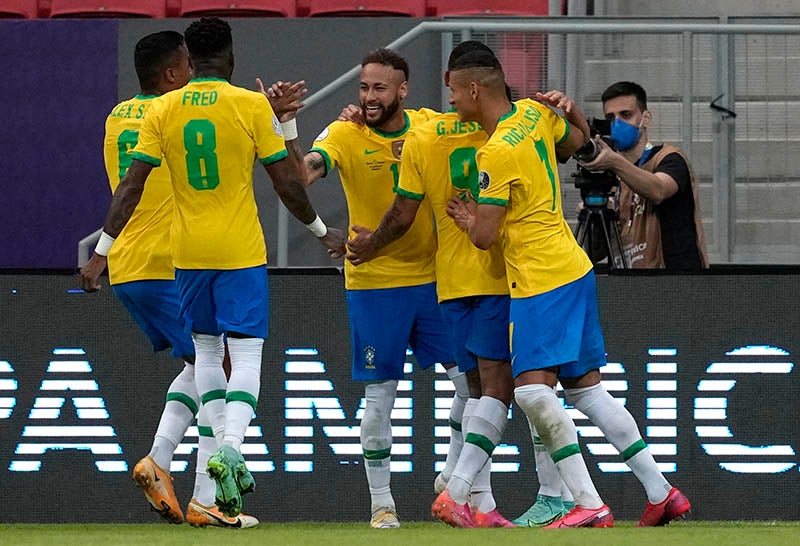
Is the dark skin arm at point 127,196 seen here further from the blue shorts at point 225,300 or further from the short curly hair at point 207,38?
the short curly hair at point 207,38

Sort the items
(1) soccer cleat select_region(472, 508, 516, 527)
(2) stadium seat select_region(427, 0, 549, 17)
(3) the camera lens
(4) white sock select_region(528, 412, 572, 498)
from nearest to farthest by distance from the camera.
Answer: (1) soccer cleat select_region(472, 508, 516, 527), (4) white sock select_region(528, 412, 572, 498), (3) the camera lens, (2) stadium seat select_region(427, 0, 549, 17)

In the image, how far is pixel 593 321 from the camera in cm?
624

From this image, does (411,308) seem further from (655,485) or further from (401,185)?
(655,485)

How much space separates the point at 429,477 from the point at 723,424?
157cm

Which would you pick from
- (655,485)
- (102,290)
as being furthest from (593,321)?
(102,290)

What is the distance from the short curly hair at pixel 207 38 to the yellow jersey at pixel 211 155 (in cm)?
12

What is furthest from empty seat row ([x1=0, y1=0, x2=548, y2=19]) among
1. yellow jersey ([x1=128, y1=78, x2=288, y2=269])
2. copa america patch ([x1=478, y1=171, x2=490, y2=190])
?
copa america patch ([x1=478, y1=171, x2=490, y2=190])

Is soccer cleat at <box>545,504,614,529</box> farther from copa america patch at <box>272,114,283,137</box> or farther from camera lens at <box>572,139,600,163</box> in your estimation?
camera lens at <box>572,139,600,163</box>

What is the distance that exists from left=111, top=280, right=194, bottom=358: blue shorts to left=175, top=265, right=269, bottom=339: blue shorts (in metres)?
0.59

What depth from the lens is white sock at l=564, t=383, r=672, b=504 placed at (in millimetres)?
6156

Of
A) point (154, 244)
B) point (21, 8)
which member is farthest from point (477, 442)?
point (21, 8)

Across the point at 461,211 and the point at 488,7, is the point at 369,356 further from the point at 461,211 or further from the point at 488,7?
the point at 488,7

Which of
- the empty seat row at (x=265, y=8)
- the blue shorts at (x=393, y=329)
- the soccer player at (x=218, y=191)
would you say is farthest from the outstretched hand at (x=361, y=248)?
the empty seat row at (x=265, y=8)

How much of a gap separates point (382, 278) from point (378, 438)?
0.75 metres
